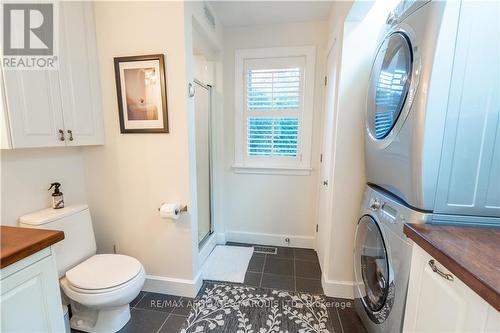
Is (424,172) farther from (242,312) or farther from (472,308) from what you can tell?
(242,312)

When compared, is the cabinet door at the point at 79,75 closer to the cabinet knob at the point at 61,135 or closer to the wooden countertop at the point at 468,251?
the cabinet knob at the point at 61,135

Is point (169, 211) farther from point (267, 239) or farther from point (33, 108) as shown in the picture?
point (267, 239)

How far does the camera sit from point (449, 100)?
0.90m

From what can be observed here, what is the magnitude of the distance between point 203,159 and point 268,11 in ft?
5.21

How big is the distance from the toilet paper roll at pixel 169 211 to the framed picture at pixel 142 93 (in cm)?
57

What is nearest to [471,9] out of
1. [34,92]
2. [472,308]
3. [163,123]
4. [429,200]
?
[429,200]

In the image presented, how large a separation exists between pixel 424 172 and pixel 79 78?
7.09ft

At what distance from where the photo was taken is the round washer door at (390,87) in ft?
3.43

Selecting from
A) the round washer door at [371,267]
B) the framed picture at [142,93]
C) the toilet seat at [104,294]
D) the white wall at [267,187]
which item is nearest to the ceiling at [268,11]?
the white wall at [267,187]

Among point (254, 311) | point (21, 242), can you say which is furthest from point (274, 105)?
point (21, 242)

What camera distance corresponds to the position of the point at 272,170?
8.36 feet

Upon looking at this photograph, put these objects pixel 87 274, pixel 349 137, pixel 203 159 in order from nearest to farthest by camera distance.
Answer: pixel 87 274
pixel 349 137
pixel 203 159

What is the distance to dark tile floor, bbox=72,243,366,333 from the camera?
1.55 metres

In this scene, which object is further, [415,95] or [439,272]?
[415,95]
